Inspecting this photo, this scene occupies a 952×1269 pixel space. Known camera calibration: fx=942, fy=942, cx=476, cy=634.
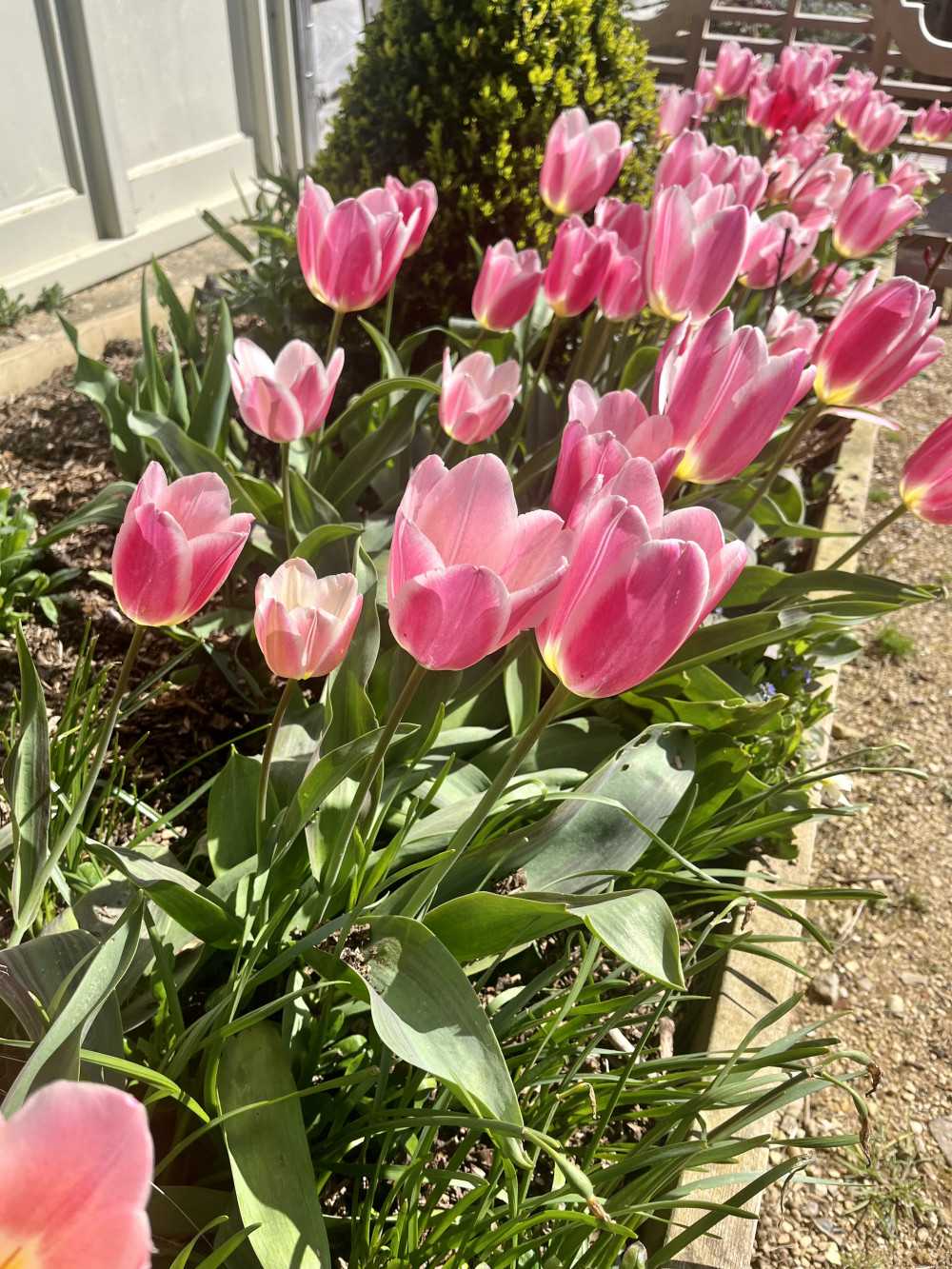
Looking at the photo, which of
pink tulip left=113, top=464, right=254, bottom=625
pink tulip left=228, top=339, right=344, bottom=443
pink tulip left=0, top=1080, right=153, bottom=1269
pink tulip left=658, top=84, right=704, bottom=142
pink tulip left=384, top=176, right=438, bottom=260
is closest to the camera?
pink tulip left=0, top=1080, right=153, bottom=1269

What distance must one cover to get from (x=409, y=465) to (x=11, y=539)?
2.47 ft

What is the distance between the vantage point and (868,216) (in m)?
2.00

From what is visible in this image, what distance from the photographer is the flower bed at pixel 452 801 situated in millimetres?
713

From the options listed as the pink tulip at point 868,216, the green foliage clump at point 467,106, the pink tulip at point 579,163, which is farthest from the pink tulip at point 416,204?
the pink tulip at point 868,216

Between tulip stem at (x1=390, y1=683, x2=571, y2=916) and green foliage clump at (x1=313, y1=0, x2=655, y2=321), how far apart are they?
197 centimetres

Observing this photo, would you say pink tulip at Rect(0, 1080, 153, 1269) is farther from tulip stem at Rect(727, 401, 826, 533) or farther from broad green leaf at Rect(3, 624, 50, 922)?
tulip stem at Rect(727, 401, 826, 533)

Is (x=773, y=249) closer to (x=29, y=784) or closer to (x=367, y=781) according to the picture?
(x=367, y=781)

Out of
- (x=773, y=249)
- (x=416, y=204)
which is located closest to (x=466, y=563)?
(x=416, y=204)

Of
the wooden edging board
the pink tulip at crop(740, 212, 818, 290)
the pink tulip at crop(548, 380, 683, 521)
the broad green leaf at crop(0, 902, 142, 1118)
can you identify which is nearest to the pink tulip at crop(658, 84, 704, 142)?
the pink tulip at crop(740, 212, 818, 290)

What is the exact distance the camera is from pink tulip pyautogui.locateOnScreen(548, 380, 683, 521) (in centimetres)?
88

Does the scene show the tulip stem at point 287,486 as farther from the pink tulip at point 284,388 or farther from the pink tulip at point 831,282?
the pink tulip at point 831,282

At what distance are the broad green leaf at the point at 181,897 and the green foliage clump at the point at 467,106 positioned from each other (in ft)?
6.45

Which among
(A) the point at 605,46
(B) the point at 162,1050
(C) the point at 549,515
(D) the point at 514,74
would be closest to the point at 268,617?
(C) the point at 549,515

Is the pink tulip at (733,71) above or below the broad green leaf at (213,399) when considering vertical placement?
above
